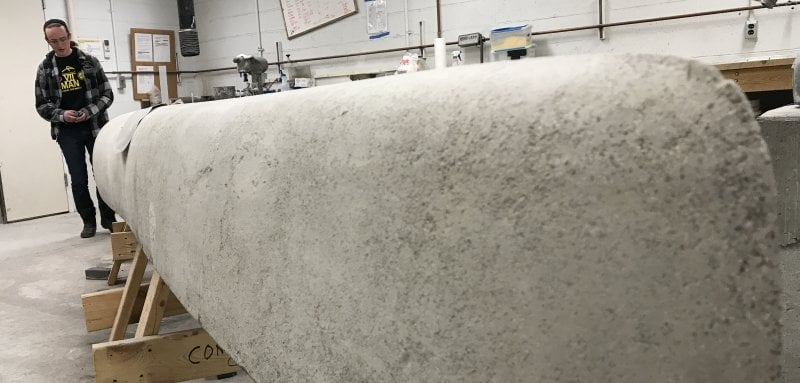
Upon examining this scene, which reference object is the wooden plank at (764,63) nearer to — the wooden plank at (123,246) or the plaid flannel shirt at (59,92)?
the wooden plank at (123,246)

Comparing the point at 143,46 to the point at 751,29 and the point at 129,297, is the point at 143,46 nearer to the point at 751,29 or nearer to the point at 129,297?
the point at 129,297

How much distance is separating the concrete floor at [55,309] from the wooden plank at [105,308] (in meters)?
0.11

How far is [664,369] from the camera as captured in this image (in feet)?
1.37

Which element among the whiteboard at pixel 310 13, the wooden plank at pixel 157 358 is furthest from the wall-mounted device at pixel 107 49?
the wooden plank at pixel 157 358

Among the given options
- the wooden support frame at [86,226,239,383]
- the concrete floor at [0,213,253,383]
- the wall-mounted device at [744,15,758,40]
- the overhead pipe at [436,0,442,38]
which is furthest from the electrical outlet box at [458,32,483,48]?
the wooden support frame at [86,226,239,383]

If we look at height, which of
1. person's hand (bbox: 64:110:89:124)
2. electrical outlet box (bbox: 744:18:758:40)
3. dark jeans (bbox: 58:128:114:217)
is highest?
electrical outlet box (bbox: 744:18:758:40)

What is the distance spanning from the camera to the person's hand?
361cm

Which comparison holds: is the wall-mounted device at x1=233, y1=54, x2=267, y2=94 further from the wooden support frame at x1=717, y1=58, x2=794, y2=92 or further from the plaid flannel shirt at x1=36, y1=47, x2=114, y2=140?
the wooden support frame at x1=717, y1=58, x2=794, y2=92

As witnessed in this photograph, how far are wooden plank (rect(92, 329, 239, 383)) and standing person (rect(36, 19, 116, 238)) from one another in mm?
2567

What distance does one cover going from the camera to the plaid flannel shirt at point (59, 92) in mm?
3643

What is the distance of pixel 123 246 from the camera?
2.59 meters

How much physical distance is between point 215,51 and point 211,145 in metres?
5.78

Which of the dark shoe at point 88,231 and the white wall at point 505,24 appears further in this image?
the dark shoe at point 88,231

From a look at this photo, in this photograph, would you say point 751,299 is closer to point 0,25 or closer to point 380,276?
point 380,276
